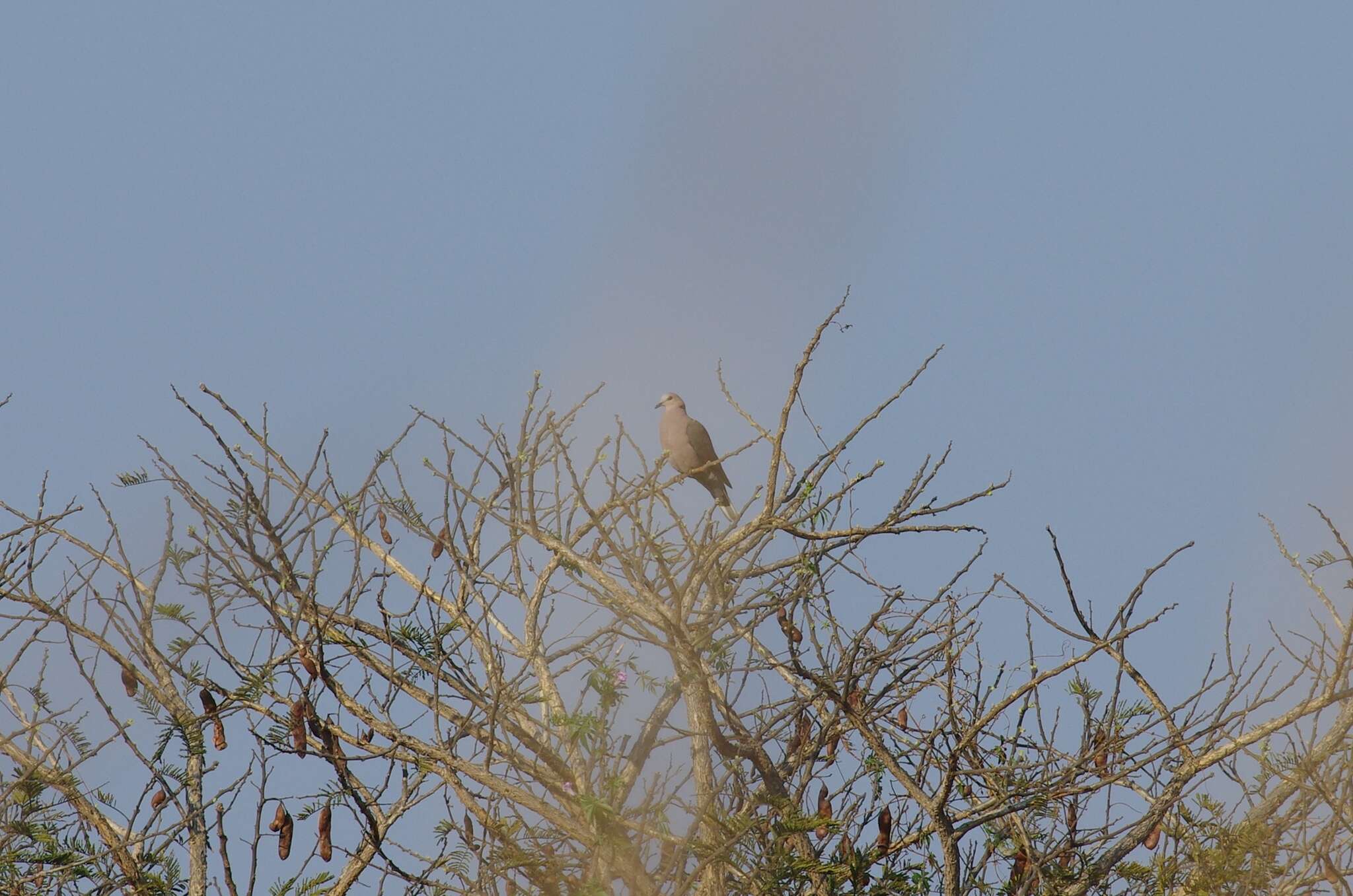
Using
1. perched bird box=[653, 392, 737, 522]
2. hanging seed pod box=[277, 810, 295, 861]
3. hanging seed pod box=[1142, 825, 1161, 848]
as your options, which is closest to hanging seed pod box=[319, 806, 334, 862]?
hanging seed pod box=[277, 810, 295, 861]

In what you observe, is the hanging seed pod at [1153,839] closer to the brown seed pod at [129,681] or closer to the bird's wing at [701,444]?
the brown seed pod at [129,681]

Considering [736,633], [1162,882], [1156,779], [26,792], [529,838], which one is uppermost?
[26,792]

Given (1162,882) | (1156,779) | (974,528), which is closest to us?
(974,528)

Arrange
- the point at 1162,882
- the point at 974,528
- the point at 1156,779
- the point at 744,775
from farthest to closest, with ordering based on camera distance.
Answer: the point at 744,775 < the point at 1156,779 < the point at 1162,882 < the point at 974,528

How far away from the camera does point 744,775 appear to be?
627cm

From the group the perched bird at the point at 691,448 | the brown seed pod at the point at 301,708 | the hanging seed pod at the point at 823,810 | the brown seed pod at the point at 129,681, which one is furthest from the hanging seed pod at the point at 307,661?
the perched bird at the point at 691,448

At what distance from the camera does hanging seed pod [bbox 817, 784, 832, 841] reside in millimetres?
5305

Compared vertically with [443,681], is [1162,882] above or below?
below

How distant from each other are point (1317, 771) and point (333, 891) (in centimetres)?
416

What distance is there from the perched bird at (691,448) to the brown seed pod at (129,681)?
5043 mm

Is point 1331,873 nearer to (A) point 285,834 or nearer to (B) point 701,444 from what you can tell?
(A) point 285,834

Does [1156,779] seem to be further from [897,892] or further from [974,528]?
[974,528]

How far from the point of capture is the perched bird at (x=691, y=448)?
399 inches

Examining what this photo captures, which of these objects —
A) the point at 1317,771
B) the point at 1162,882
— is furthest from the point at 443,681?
the point at 1317,771
